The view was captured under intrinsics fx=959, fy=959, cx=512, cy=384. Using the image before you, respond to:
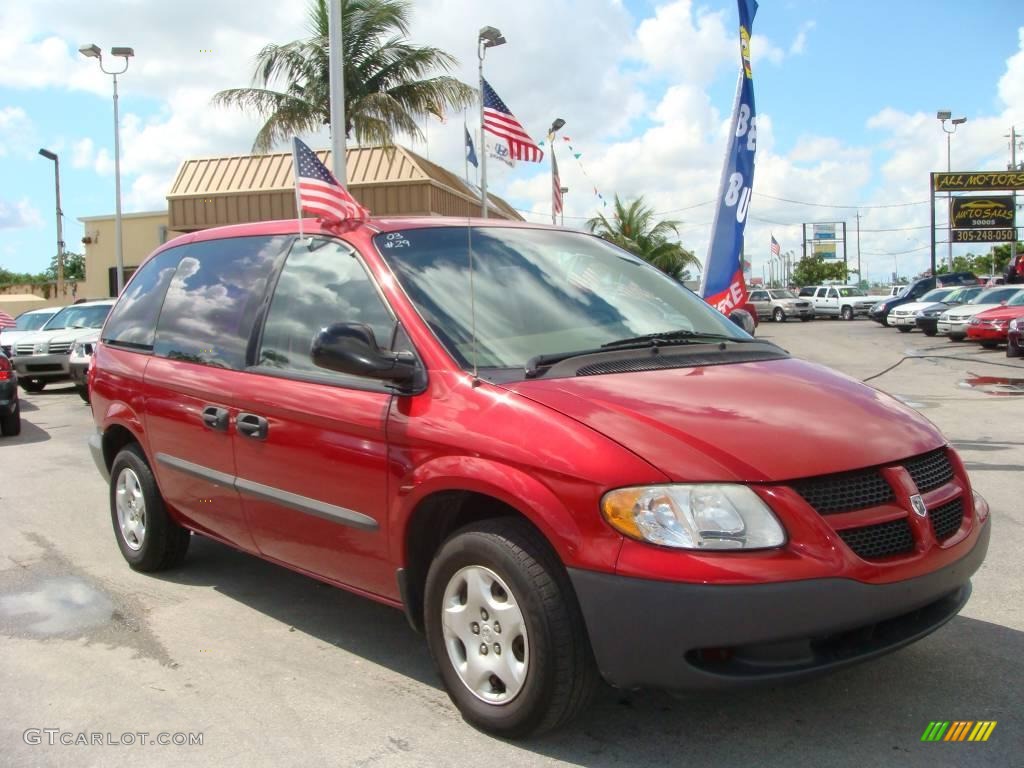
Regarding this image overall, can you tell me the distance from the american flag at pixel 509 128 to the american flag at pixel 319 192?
28.8 ft

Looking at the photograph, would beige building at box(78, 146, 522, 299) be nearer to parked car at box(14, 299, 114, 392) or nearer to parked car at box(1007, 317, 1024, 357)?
parked car at box(14, 299, 114, 392)

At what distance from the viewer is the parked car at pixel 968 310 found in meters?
25.1

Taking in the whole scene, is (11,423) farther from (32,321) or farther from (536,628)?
(536,628)

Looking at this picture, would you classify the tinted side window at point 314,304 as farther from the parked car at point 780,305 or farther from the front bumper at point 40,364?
the parked car at point 780,305

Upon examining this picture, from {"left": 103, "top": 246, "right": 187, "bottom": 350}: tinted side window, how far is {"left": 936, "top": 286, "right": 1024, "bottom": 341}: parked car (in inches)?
924

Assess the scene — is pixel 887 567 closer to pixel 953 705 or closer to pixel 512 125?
pixel 953 705

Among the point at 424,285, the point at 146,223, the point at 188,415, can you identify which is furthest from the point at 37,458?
the point at 146,223

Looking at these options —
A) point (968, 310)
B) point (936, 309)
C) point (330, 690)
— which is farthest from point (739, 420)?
point (936, 309)

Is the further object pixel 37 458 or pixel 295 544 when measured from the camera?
pixel 37 458

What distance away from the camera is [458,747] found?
3148mm

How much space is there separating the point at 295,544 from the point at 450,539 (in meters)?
1.04

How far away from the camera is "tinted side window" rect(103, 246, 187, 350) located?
519cm

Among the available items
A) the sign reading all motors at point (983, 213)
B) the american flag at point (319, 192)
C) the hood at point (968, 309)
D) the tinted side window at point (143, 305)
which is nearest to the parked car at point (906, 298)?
the hood at point (968, 309)

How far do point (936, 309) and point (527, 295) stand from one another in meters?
28.4
